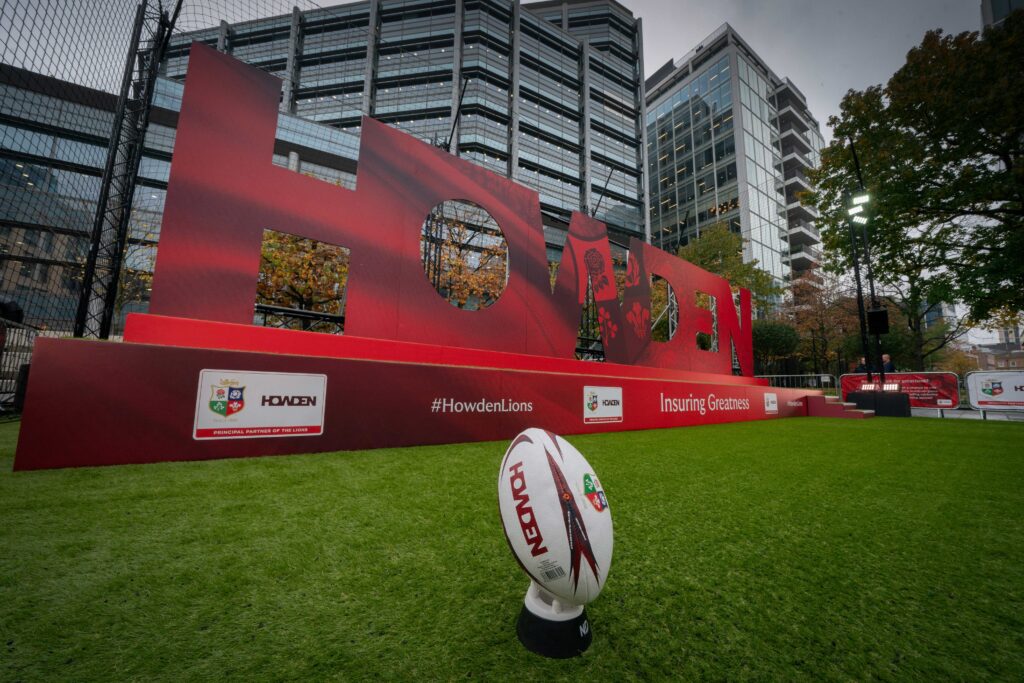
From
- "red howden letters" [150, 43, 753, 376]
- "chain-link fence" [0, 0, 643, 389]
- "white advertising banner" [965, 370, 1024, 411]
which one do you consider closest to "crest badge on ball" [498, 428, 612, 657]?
"red howden letters" [150, 43, 753, 376]

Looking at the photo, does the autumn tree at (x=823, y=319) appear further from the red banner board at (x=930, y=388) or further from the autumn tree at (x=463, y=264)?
Answer: the autumn tree at (x=463, y=264)

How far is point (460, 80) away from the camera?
3462 cm

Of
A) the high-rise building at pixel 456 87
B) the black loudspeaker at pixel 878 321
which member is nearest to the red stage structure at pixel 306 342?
the black loudspeaker at pixel 878 321

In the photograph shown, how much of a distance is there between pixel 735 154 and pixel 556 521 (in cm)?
5135

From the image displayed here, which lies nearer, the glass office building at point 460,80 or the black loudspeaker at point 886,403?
the black loudspeaker at point 886,403

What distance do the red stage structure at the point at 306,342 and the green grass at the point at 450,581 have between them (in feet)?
1.57

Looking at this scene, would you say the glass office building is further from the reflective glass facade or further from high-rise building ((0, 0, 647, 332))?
the reflective glass facade

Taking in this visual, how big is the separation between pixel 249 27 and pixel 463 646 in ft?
174

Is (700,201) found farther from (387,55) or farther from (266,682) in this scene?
(266,682)

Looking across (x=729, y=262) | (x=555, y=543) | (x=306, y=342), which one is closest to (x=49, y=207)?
(x=306, y=342)

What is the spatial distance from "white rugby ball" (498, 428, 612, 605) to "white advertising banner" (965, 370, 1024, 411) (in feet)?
52.6

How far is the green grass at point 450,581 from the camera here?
106 cm

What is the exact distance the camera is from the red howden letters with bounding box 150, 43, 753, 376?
3.93 meters

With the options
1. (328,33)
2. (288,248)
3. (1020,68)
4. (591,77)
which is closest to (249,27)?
(328,33)
